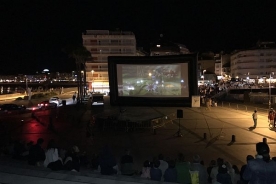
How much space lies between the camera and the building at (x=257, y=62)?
10819cm

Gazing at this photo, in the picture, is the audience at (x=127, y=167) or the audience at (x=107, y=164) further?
the audience at (x=127, y=167)

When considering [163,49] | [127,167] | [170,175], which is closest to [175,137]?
[127,167]

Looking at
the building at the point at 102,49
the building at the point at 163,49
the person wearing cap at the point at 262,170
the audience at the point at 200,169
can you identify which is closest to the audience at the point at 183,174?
the audience at the point at 200,169

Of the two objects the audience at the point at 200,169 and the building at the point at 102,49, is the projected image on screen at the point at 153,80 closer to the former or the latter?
the audience at the point at 200,169

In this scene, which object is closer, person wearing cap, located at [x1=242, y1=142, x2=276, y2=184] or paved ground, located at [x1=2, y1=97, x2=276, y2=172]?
person wearing cap, located at [x1=242, y1=142, x2=276, y2=184]

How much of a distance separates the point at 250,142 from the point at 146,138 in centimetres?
615

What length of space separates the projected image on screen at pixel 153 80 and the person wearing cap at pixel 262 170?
17782mm

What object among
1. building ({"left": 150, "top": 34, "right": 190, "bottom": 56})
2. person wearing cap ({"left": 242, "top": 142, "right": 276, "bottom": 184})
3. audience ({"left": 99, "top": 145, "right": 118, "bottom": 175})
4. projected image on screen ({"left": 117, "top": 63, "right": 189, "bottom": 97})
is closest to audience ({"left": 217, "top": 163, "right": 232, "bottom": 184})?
person wearing cap ({"left": 242, "top": 142, "right": 276, "bottom": 184})

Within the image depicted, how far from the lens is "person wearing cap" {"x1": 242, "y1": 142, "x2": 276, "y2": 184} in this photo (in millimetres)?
5715

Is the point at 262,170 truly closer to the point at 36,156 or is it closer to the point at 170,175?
the point at 170,175

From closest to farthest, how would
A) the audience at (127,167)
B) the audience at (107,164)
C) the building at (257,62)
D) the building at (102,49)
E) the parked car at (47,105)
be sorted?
the audience at (107,164) < the audience at (127,167) < the parked car at (47,105) < the building at (102,49) < the building at (257,62)

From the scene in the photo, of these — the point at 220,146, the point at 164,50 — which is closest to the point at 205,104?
the point at 220,146

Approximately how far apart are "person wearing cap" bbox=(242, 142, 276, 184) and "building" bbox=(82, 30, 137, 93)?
83.0 meters

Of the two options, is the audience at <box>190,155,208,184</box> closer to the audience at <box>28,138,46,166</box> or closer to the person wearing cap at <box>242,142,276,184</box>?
the person wearing cap at <box>242,142,276,184</box>
